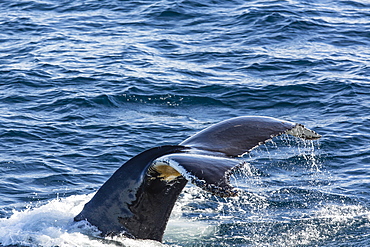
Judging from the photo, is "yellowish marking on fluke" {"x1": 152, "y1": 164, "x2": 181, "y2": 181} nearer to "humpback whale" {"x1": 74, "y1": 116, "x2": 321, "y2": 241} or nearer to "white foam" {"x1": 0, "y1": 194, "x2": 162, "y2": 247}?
"humpback whale" {"x1": 74, "y1": 116, "x2": 321, "y2": 241}

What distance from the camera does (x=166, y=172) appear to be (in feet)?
16.6

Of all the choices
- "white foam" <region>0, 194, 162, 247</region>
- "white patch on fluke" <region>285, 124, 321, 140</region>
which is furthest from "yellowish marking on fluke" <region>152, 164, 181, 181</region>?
"white patch on fluke" <region>285, 124, 321, 140</region>

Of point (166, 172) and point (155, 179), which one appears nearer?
point (166, 172)

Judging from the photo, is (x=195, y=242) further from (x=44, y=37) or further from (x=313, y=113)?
(x=44, y=37)

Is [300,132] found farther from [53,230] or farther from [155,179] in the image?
[53,230]

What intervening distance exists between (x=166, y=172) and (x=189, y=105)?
24.9 feet

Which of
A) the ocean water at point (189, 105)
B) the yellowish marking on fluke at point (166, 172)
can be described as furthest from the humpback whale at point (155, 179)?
the ocean water at point (189, 105)

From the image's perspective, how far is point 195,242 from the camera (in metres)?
6.84

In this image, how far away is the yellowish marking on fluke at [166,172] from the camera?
4.95 m

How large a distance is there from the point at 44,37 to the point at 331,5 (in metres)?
9.13

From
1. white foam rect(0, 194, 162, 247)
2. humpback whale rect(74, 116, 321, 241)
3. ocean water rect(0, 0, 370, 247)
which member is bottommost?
ocean water rect(0, 0, 370, 247)

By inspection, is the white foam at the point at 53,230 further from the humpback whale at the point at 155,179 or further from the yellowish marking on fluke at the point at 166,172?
the yellowish marking on fluke at the point at 166,172

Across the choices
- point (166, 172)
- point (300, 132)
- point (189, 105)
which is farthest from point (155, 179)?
point (189, 105)

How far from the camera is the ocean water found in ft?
24.5
